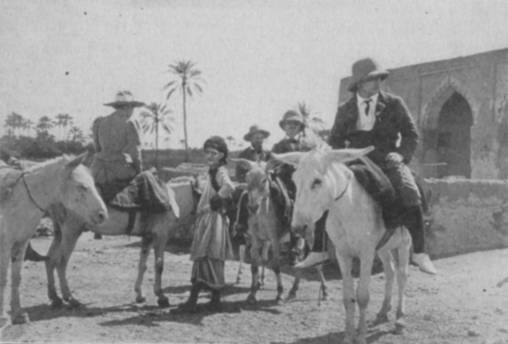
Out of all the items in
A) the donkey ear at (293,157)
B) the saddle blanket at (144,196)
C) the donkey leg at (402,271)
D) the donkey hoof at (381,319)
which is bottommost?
the donkey hoof at (381,319)

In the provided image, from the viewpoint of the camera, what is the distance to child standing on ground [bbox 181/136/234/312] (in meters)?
6.28

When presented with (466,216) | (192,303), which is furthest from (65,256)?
(466,216)

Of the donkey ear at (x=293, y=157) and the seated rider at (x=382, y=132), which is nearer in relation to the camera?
the donkey ear at (x=293, y=157)

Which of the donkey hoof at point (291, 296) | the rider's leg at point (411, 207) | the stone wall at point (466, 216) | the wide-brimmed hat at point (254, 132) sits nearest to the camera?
the rider's leg at point (411, 207)

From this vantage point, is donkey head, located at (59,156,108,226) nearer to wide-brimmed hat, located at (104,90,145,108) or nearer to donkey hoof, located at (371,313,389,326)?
wide-brimmed hat, located at (104,90,145,108)

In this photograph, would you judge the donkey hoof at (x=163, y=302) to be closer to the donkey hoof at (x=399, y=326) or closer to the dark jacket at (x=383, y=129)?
the donkey hoof at (x=399, y=326)

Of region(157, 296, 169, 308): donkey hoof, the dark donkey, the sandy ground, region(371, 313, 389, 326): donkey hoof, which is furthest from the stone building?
region(157, 296, 169, 308): donkey hoof

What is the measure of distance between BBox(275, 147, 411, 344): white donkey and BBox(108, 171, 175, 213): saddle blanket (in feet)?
8.60

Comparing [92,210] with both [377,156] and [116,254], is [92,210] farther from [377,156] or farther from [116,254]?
[116,254]

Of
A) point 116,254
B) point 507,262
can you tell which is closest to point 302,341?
point 507,262

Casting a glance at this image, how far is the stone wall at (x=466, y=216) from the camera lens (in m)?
9.73

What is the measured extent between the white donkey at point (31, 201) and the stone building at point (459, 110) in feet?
52.4

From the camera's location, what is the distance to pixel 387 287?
6180 millimetres

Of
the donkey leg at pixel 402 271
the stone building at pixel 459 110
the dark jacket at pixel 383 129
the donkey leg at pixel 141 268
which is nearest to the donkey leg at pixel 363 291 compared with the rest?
the donkey leg at pixel 402 271
